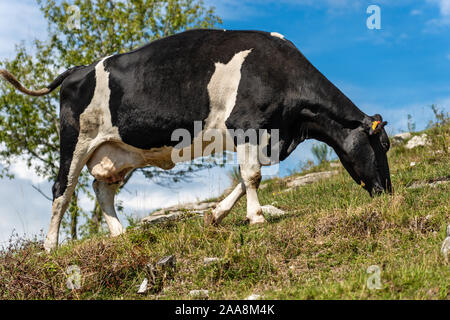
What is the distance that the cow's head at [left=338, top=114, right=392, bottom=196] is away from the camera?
8.15 m

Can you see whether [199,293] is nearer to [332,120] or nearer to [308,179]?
[332,120]

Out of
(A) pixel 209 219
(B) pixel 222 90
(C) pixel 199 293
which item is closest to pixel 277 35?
(B) pixel 222 90

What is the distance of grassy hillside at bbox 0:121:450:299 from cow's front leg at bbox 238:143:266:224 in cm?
27

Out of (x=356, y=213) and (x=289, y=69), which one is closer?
(x=356, y=213)

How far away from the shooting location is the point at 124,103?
8.13 meters

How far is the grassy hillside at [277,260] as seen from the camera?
4.86 meters

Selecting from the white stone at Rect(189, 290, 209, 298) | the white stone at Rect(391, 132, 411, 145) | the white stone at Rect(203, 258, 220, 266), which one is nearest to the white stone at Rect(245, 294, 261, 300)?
the white stone at Rect(189, 290, 209, 298)

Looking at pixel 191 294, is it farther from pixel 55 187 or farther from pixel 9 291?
pixel 55 187

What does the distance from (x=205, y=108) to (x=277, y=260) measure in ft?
8.93

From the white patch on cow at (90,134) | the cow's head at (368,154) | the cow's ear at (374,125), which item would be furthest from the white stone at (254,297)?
the white patch on cow at (90,134)

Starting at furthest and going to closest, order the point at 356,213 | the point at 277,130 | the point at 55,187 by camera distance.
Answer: the point at 55,187 < the point at 277,130 < the point at 356,213

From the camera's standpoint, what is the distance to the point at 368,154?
8.19m
